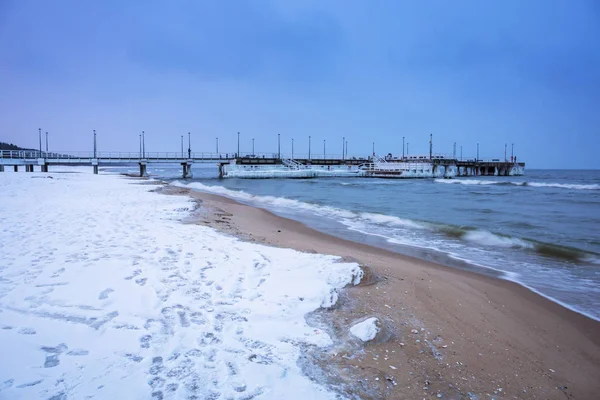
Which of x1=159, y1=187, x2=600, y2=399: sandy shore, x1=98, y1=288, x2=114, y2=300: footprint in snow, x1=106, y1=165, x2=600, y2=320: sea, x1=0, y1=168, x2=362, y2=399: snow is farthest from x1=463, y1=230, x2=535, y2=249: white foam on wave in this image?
x1=98, y1=288, x2=114, y2=300: footprint in snow

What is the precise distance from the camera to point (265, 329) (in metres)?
3.61

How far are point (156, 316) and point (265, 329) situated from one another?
1134mm

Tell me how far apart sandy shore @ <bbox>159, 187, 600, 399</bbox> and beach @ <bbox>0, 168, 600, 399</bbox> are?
0.02 metres

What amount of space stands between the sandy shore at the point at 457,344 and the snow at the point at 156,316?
14.7 inches

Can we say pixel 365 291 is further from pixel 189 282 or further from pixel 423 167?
pixel 423 167

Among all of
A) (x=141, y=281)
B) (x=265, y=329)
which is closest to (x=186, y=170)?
(x=141, y=281)

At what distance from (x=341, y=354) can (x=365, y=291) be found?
6.20ft

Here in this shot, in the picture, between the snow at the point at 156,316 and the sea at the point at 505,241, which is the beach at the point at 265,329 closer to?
the snow at the point at 156,316

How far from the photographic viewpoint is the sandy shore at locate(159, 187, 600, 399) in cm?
296

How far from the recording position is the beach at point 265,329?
107 inches

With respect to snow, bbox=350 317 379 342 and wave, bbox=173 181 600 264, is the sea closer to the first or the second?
wave, bbox=173 181 600 264

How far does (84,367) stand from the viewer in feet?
8.92

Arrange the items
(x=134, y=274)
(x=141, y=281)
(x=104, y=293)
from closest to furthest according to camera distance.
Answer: (x=104, y=293) → (x=141, y=281) → (x=134, y=274)

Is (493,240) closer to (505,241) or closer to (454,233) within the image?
(505,241)
